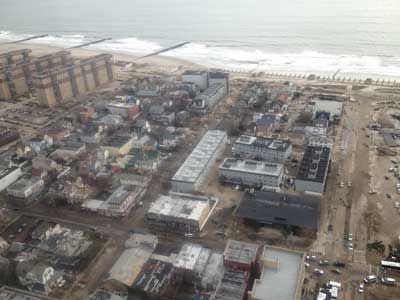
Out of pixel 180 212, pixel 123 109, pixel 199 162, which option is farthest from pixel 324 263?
pixel 123 109

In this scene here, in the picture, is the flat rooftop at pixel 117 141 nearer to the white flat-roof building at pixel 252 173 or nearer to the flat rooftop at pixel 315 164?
the white flat-roof building at pixel 252 173

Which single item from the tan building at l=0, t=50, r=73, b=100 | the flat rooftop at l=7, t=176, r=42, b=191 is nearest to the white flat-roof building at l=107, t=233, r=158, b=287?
the flat rooftop at l=7, t=176, r=42, b=191

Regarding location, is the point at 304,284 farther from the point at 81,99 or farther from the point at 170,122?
the point at 81,99

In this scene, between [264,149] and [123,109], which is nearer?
[264,149]

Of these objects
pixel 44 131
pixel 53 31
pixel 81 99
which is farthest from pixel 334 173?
pixel 53 31

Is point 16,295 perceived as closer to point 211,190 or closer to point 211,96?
point 211,190

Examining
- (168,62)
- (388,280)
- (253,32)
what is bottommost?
(388,280)

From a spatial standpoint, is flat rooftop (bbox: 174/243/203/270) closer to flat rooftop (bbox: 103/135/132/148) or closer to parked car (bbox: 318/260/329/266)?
parked car (bbox: 318/260/329/266)
